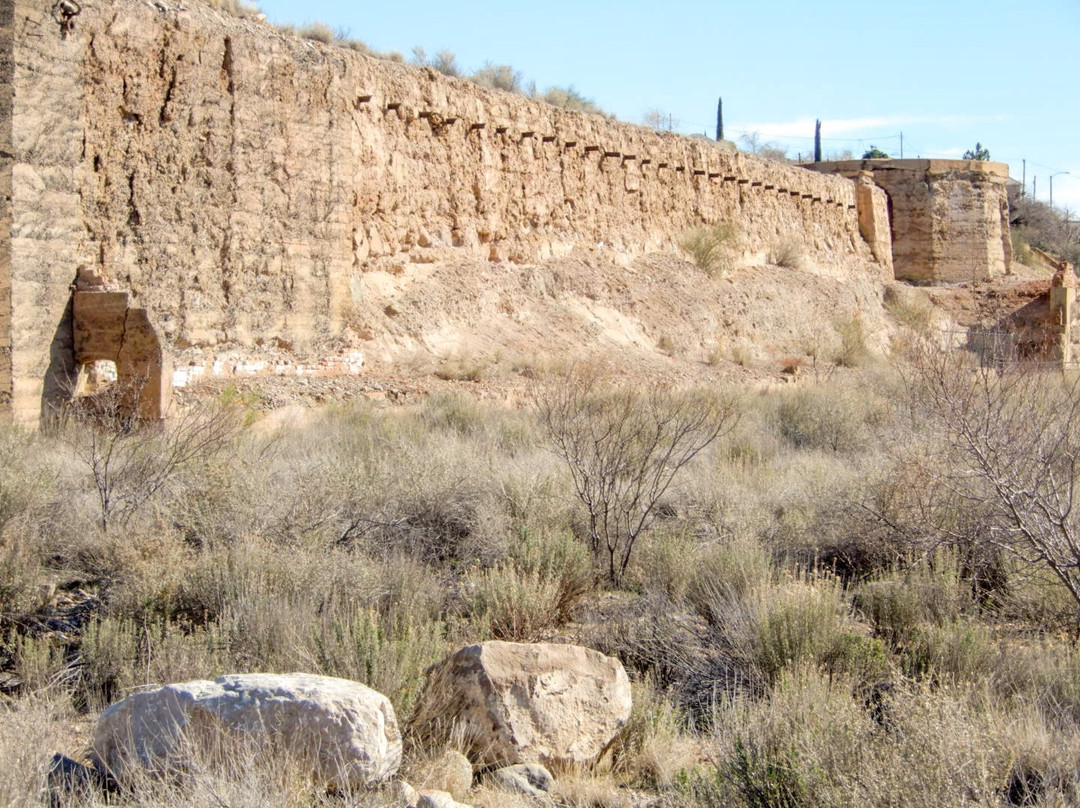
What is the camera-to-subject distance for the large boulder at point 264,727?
→ 403 centimetres

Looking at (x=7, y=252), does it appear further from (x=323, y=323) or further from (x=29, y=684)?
(x=29, y=684)

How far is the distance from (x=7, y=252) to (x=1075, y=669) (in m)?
10.5

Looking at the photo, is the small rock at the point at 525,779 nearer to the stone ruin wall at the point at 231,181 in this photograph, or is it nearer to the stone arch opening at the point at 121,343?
the stone arch opening at the point at 121,343

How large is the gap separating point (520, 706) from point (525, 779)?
1.08 feet

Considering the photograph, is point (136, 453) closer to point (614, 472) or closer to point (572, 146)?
point (614, 472)

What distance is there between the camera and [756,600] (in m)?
6.18

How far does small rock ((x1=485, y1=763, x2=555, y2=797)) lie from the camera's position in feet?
14.7

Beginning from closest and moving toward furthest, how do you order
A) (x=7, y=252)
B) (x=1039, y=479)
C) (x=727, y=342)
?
(x=1039, y=479) < (x=7, y=252) < (x=727, y=342)

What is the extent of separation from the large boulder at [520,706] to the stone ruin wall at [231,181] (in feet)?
26.6

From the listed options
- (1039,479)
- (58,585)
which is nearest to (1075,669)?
(1039,479)

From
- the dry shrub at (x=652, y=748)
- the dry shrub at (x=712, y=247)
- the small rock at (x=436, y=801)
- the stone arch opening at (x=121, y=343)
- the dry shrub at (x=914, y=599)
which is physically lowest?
the dry shrub at (x=652, y=748)

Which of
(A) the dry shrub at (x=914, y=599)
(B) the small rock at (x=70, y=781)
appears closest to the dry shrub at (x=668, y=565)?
(A) the dry shrub at (x=914, y=599)

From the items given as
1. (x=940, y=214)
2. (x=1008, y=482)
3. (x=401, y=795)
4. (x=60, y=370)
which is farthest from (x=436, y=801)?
(x=940, y=214)

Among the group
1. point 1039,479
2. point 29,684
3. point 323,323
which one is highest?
point 323,323
